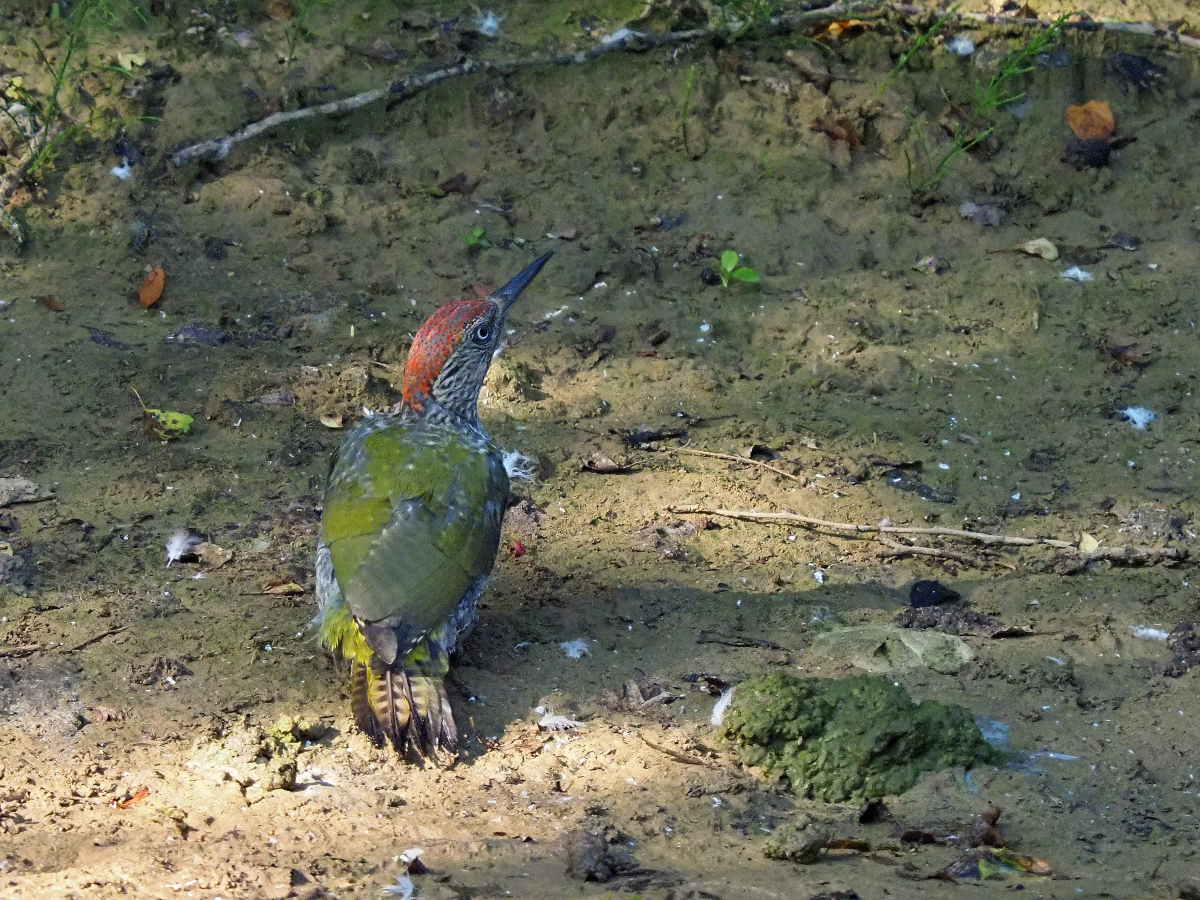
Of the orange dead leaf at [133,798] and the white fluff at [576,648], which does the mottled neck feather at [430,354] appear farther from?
the orange dead leaf at [133,798]

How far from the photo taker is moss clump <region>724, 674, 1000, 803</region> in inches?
185

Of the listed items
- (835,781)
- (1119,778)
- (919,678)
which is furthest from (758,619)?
(1119,778)

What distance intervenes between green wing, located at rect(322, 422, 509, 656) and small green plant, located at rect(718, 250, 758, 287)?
2580 millimetres

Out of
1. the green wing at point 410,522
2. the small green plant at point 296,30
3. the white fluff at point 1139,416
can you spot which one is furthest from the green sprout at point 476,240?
the white fluff at point 1139,416

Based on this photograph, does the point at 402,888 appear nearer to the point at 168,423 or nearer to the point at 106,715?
the point at 106,715

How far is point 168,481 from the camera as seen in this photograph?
6246mm

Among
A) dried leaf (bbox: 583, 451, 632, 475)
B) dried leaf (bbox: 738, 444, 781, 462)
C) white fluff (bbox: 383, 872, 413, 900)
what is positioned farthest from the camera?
dried leaf (bbox: 738, 444, 781, 462)

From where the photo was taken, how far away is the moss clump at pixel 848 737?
471 cm

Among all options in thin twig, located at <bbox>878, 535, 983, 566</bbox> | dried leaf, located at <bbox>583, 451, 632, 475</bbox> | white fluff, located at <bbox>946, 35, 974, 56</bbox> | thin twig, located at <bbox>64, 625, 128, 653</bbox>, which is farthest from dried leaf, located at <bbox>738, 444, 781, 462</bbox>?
white fluff, located at <bbox>946, 35, 974, 56</bbox>

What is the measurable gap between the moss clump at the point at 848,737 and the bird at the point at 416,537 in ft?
3.44

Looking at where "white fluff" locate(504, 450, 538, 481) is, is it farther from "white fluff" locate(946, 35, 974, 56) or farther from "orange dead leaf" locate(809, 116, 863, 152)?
"white fluff" locate(946, 35, 974, 56)

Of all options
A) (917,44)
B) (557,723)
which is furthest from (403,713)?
(917,44)

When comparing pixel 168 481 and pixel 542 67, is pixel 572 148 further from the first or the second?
pixel 168 481

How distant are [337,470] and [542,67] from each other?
152 inches
